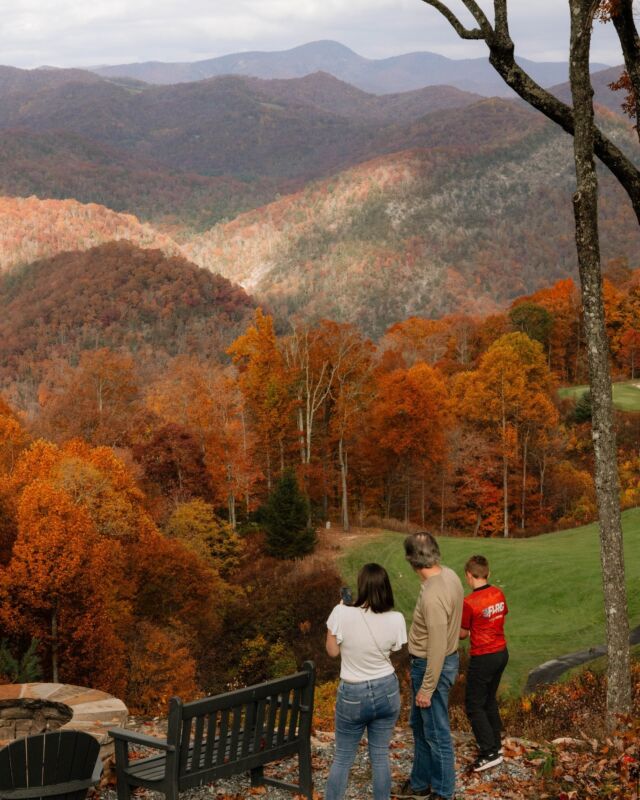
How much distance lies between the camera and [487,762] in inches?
321

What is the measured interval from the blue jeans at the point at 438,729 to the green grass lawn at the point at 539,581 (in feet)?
46.8

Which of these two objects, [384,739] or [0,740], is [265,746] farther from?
[0,740]

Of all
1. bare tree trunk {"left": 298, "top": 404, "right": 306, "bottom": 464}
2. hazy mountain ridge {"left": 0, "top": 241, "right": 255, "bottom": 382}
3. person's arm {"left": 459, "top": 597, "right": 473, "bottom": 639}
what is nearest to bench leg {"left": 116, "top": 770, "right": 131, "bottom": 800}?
person's arm {"left": 459, "top": 597, "right": 473, "bottom": 639}

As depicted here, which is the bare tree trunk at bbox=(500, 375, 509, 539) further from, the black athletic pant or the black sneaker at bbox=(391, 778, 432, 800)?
the black sneaker at bbox=(391, 778, 432, 800)

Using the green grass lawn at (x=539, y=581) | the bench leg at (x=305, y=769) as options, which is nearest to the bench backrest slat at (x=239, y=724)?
the bench leg at (x=305, y=769)

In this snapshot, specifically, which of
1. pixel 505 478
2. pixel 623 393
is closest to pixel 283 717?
pixel 505 478

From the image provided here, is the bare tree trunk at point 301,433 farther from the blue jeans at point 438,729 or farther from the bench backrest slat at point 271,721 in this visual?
the blue jeans at point 438,729

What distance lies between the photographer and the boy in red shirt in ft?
25.2

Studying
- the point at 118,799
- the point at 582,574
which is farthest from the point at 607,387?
the point at 582,574

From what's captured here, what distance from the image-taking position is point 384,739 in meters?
6.89

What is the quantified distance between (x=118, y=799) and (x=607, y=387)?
596 centimetres

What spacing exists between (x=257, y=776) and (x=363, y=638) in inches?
96.6

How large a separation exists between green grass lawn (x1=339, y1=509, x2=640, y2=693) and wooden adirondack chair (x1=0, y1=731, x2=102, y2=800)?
54.8ft

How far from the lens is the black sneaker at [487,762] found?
816cm
